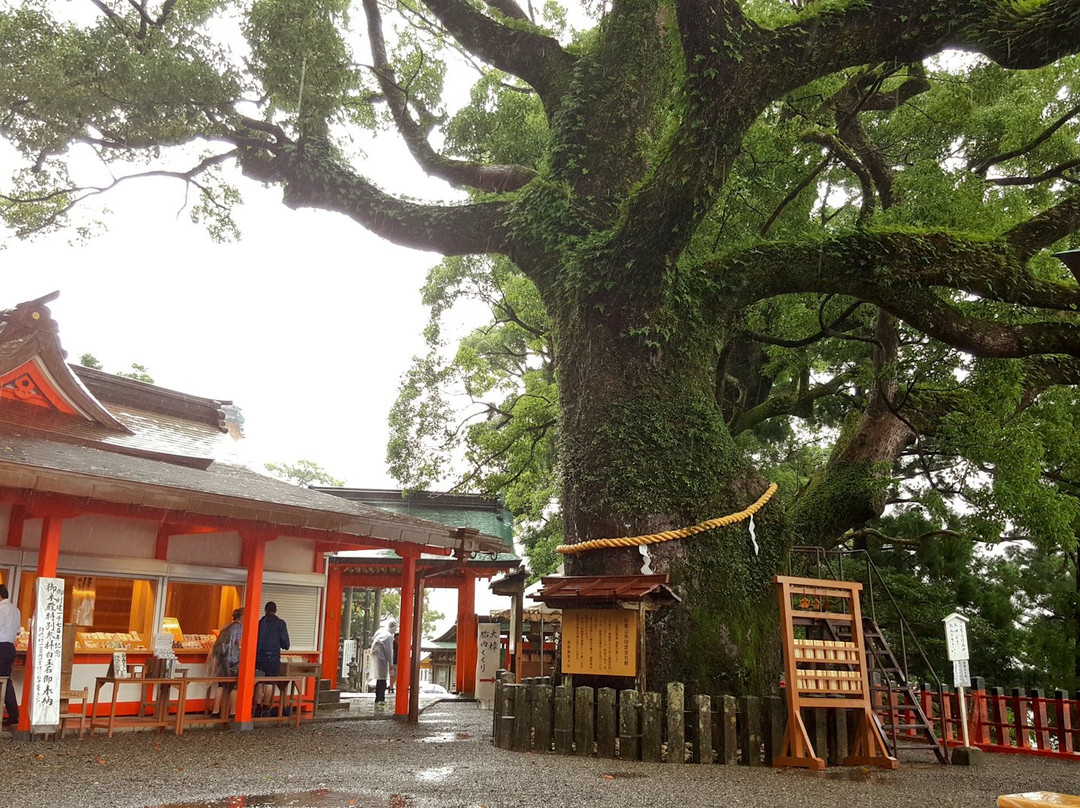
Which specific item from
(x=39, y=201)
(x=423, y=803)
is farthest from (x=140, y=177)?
(x=423, y=803)

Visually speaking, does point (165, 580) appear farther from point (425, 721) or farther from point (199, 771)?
point (199, 771)

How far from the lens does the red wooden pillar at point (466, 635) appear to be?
20.2 m

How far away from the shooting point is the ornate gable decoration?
10008 mm

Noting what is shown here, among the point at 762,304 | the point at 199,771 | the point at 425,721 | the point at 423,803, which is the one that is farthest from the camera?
the point at 762,304

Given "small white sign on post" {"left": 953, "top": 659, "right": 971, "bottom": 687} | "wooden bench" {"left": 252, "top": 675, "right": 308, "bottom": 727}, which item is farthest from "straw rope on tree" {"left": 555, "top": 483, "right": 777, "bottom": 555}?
"wooden bench" {"left": 252, "top": 675, "right": 308, "bottom": 727}

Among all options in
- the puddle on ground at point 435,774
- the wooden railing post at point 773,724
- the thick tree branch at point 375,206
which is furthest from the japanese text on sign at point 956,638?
the thick tree branch at point 375,206

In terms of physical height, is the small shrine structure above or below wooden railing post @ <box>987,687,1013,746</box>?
above

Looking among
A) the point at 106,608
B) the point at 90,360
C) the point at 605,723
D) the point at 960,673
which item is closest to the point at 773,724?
the point at 605,723

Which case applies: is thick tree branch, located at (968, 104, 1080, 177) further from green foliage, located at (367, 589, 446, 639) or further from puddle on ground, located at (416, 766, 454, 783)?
green foliage, located at (367, 589, 446, 639)

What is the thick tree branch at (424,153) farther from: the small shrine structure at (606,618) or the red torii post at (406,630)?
the small shrine structure at (606,618)

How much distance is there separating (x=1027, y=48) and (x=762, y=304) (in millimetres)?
6228

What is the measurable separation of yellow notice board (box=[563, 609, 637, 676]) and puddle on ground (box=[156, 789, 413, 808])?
311 centimetres

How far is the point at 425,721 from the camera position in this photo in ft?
39.4

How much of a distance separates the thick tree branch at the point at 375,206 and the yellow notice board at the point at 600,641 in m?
4.98
